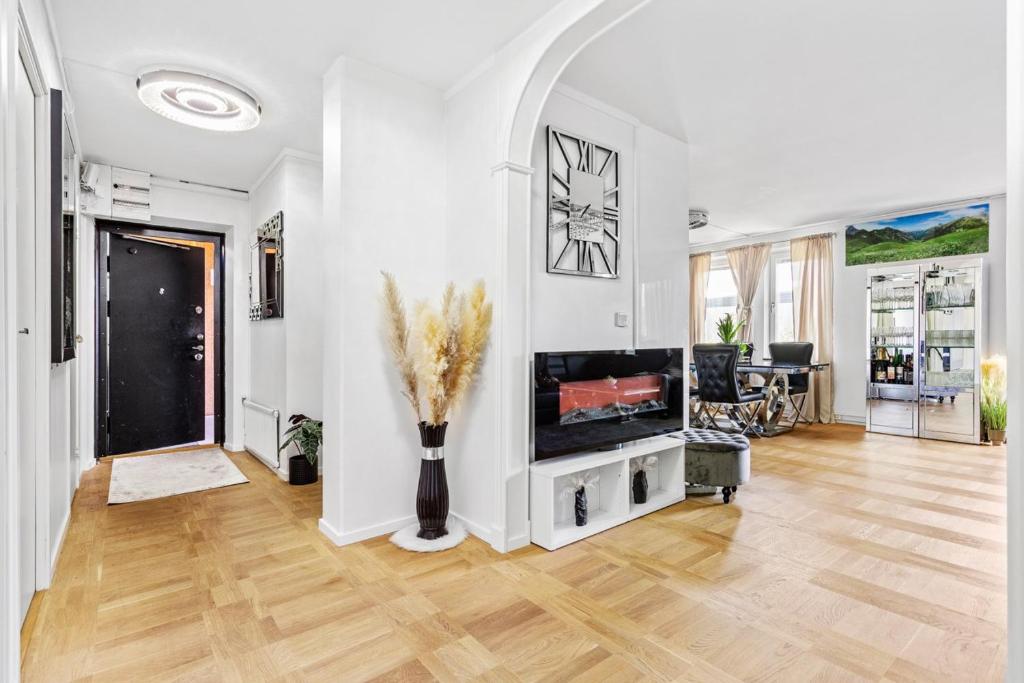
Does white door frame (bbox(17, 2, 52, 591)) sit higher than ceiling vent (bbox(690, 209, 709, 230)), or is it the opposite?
ceiling vent (bbox(690, 209, 709, 230))

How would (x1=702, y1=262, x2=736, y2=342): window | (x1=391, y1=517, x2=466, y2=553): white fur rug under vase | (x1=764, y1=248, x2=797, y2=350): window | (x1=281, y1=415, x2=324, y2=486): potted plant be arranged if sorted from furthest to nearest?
1. (x1=702, y1=262, x2=736, y2=342): window
2. (x1=764, y1=248, x2=797, y2=350): window
3. (x1=281, y1=415, x2=324, y2=486): potted plant
4. (x1=391, y1=517, x2=466, y2=553): white fur rug under vase

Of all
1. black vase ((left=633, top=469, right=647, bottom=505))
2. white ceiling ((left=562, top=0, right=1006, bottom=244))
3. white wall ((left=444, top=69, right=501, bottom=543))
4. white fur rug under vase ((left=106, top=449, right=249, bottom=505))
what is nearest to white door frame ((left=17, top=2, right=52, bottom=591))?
white fur rug under vase ((left=106, top=449, right=249, bottom=505))

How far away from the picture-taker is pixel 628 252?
344 centimetres

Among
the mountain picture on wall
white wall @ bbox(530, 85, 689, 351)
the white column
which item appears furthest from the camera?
the mountain picture on wall

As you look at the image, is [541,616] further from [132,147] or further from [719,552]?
[132,147]

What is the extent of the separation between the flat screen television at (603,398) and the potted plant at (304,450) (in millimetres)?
1834

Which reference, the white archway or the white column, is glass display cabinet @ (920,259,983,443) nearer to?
the white archway

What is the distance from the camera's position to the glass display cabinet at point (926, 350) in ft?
17.9

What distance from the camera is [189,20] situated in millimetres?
2438

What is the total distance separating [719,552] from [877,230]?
5480mm

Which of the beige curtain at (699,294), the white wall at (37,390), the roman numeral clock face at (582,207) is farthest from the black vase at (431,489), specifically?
the beige curtain at (699,294)

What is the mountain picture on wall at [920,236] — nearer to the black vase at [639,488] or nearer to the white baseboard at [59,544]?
the black vase at [639,488]

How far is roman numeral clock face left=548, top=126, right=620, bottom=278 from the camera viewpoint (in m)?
3.04

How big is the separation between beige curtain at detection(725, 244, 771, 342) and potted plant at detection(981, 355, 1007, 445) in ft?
8.44
